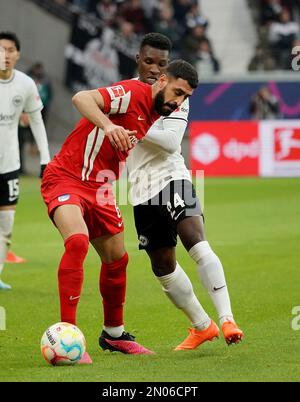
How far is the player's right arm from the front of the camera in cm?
623

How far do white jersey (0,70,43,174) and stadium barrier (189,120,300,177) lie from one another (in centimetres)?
1245

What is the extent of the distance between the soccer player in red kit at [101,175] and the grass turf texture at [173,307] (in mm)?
446

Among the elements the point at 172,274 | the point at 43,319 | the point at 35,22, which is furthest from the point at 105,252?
the point at 35,22

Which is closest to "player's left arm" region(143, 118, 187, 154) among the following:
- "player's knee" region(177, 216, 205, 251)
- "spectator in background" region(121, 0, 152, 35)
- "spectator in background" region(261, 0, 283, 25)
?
"player's knee" region(177, 216, 205, 251)

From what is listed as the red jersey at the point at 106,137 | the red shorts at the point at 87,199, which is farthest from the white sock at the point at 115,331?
the red jersey at the point at 106,137

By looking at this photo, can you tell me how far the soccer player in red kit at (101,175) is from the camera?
648cm

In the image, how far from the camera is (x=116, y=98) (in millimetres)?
6602

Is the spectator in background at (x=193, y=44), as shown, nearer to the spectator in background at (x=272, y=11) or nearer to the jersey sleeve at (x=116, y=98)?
the spectator in background at (x=272, y=11)

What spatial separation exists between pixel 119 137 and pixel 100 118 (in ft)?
0.74

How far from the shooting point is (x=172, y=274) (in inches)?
282

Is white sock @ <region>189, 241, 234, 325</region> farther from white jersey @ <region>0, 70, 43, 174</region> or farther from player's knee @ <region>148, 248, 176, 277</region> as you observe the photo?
white jersey @ <region>0, 70, 43, 174</region>

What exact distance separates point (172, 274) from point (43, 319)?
1.76 metres

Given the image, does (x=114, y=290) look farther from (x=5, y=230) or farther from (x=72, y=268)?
(x=5, y=230)
